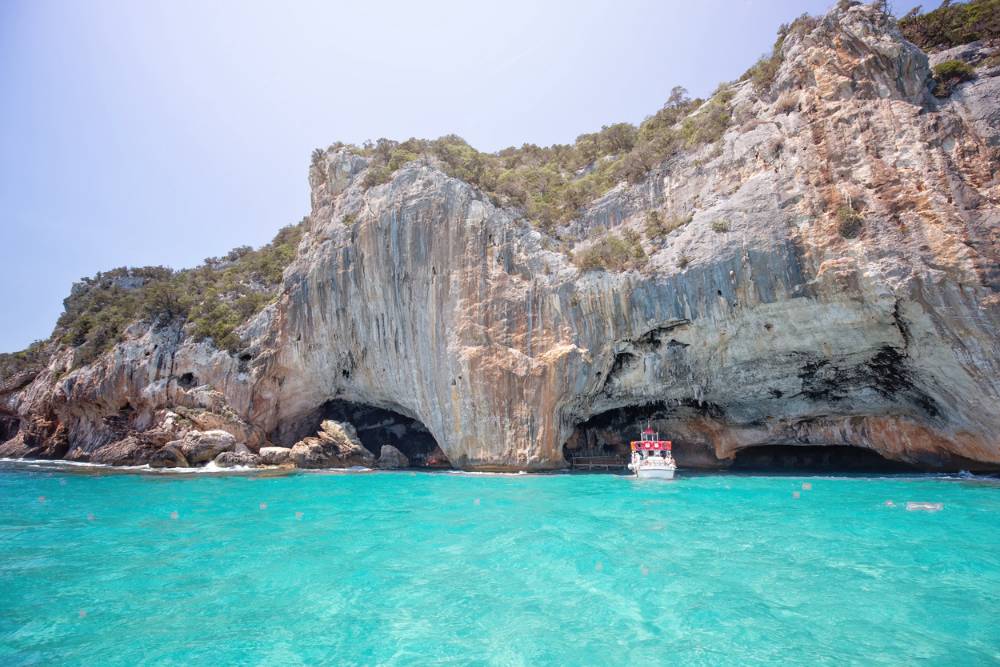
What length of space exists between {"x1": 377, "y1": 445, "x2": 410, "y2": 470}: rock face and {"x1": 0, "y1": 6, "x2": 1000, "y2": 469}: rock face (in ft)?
5.23

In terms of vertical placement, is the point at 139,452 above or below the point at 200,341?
below

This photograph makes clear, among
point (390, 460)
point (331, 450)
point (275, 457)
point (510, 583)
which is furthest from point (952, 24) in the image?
point (275, 457)

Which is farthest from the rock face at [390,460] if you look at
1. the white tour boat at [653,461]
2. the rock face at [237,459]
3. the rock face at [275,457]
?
the white tour boat at [653,461]

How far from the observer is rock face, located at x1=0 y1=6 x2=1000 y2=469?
55.4ft

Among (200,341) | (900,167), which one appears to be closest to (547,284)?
(900,167)

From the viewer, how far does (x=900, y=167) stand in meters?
17.2

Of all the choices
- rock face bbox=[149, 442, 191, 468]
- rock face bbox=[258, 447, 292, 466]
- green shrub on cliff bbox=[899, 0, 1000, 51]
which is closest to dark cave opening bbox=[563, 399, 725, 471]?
rock face bbox=[258, 447, 292, 466]

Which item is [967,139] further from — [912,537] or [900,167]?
[912,537]

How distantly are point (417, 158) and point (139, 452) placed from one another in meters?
26.0

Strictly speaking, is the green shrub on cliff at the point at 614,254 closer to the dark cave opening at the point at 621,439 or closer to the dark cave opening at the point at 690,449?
the dark cave opening at the point at 690,449

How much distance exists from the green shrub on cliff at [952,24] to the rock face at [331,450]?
118 ft

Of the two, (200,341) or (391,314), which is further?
(200,341)

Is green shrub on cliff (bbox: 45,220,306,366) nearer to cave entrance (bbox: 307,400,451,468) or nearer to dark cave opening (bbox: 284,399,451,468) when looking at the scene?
dark cave opening (bbox: 284,399,451,468)

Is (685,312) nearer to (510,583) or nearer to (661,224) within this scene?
(661,224)
